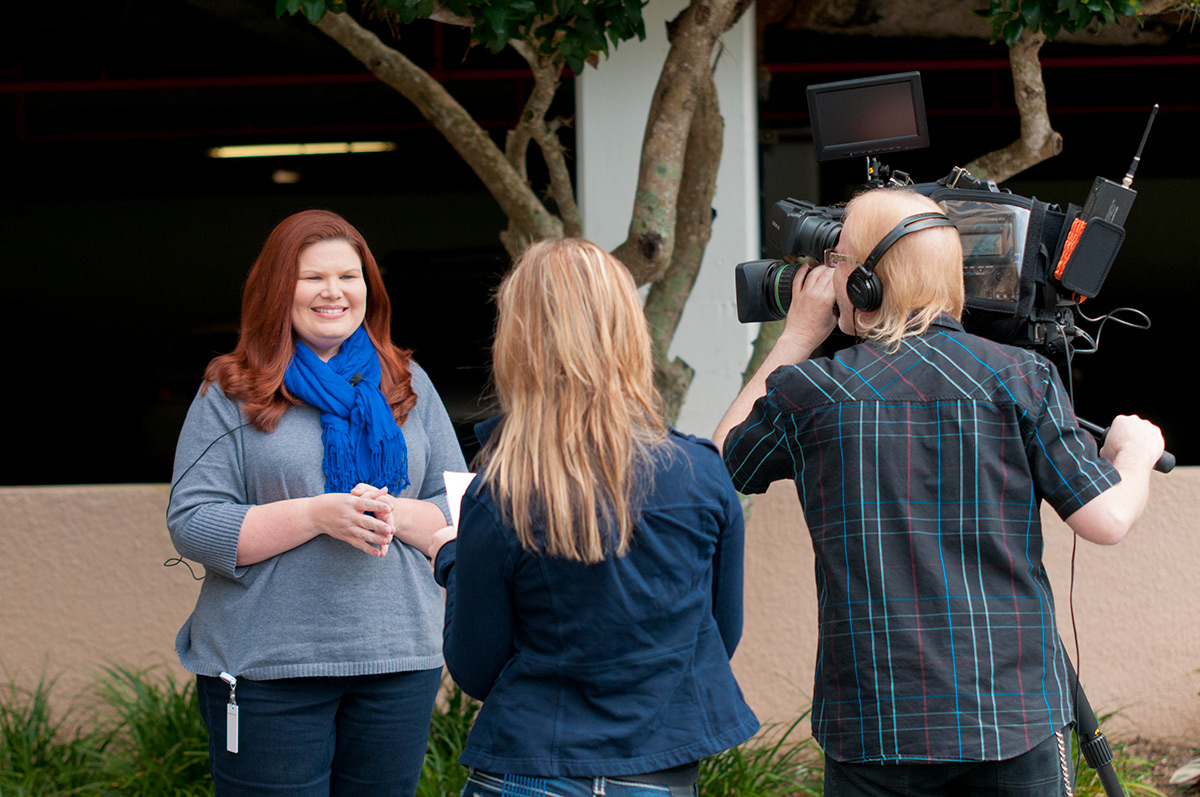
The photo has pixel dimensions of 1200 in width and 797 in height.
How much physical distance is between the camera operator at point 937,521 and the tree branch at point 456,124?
1.75m

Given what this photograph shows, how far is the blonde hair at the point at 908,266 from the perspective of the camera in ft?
5.49

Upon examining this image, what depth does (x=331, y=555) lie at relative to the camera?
86.7 inches

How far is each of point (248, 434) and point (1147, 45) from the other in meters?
4.73

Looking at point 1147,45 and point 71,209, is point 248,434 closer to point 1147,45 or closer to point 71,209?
point 1147,45

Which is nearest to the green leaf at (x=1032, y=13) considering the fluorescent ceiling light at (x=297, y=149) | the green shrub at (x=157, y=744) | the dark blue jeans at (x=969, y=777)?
the dark blue jeans at (x=969, y=777)

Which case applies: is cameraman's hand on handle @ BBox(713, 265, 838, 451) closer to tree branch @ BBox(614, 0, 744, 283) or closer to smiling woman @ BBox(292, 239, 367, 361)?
smiling woman @ BBox(292, 239, 367, 361)

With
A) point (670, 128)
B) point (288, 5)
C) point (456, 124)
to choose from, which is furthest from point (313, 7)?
point (670, 128)

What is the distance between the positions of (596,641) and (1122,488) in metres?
0.79

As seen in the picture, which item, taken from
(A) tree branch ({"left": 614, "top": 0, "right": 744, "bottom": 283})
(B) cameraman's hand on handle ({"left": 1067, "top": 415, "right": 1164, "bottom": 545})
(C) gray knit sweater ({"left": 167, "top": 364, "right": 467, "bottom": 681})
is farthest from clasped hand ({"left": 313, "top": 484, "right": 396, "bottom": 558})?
(A) tree branch ({"left": 614, "top": 0, "right": 744, "bottom": 283})

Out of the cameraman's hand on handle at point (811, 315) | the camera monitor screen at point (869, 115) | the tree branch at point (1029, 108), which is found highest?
the tree branch at point (1029, 108)

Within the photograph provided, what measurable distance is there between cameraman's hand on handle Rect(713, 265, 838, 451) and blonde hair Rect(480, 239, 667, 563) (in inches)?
13.2

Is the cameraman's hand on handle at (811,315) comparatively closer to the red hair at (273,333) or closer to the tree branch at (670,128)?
the red hair at (273,333)

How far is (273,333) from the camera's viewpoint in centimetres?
225

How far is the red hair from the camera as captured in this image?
7.17 feet
